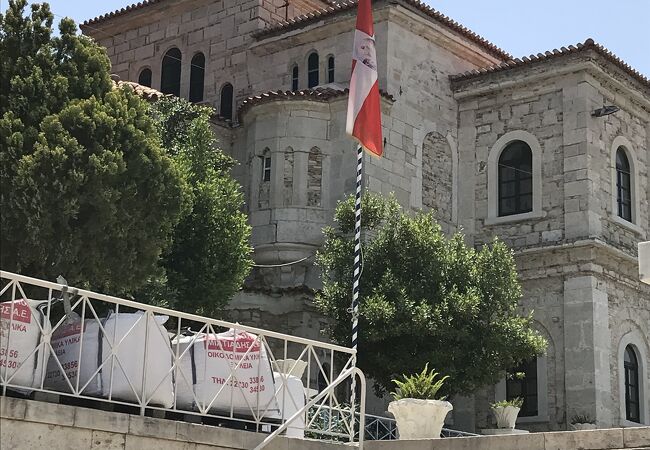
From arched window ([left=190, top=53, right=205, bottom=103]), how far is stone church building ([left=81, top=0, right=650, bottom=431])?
167 cm

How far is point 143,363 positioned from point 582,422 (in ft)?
50.5

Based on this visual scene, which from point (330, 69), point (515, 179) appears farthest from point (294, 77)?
point (515, 179)

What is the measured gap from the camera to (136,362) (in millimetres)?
10938

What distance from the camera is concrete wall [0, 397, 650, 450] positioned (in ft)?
31.1

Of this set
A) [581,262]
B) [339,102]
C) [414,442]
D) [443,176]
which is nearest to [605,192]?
[581,262]

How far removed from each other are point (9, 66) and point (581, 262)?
13533 millimetres

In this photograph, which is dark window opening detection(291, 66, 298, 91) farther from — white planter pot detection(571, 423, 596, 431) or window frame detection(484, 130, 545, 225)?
white planter pot detection(571, 423, 596, 431)

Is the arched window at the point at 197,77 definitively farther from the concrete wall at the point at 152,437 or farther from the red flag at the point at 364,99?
the concrete wall at the point at 152,437

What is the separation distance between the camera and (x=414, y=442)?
12.7m

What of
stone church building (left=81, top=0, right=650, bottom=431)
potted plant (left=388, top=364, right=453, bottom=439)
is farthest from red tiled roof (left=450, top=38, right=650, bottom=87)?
potted plant (left=388, top=364, right=453, bottom=439)

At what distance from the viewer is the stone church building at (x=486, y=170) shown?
2523 centimetres

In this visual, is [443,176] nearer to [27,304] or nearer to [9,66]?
[9,66]

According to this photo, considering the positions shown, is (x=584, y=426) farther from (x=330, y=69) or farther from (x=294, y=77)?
(x=294, y=77)

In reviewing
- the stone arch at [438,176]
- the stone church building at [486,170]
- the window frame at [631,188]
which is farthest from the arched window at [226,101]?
the window frame at [631,188]
